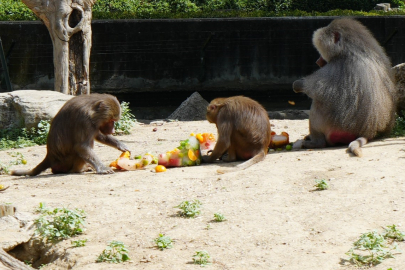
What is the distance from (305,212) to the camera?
6.53 metres

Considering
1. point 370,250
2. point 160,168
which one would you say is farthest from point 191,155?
point 370,250

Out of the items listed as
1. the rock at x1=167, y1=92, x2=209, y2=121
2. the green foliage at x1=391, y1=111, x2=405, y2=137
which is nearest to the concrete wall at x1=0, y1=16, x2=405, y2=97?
the rock at x1=167, y1=92, x2=209, y2=121

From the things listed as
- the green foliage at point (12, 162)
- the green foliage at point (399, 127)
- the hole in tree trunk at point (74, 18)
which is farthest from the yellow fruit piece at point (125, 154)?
the green foliage at point (399, 127)

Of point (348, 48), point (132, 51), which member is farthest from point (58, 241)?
point (132, 51)

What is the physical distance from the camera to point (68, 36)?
39.4 ft

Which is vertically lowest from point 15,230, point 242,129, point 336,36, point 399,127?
point 15,230

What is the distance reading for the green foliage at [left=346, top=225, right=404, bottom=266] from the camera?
17.1 feet

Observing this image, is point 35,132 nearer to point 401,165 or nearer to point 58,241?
point 58,241

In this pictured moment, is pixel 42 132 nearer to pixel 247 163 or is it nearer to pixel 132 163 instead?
pixel 132 163

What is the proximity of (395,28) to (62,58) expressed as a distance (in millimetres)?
8627

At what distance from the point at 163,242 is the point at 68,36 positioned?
7202 mm

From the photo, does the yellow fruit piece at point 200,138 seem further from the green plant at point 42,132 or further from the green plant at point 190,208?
the green plant at point 42,132

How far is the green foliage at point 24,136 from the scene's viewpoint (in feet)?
36.6

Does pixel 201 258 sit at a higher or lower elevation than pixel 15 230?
higher
